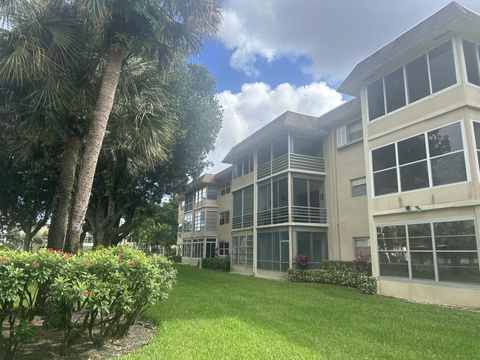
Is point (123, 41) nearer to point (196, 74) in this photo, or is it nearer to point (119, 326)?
point (119, 326)

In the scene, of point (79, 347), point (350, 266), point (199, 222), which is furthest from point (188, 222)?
point (79, 347)

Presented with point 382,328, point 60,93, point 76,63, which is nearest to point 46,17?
point 76,63

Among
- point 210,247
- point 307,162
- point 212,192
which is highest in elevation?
point 212,192

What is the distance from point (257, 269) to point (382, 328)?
17.1 meters

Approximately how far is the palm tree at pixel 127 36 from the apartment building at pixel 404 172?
344 inches

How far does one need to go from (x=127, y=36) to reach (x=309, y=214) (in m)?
15.7

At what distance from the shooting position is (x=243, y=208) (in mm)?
28078

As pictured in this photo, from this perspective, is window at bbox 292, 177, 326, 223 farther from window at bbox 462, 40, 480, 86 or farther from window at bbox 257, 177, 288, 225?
window at bbox 462, 40, 480, 86

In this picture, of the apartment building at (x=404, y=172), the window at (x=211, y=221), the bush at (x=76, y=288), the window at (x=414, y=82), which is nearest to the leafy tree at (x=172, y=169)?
the apartment building at (x=404, y=172)

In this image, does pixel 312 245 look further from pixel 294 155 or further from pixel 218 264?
pixel 218 264

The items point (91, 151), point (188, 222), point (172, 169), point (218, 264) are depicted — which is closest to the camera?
point (91, 151)

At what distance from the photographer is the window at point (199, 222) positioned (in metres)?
37.3

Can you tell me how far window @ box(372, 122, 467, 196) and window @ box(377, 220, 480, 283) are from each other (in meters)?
1.62

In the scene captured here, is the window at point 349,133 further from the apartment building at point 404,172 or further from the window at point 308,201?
the window at point 308,201
